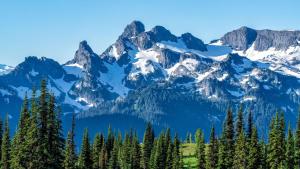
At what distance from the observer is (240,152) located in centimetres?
11969

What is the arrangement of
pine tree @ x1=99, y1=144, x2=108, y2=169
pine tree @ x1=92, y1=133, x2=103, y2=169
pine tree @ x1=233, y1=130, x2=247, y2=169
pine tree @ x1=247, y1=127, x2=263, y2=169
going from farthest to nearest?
1. pine tree @ x1=99, y1=144, x2=108, y2=169
2. pine tree @ x1=92, y1=133, x2=103, y2=169
3. pine tree @ x1=247, y1=127, x2=263, y2=169
4. pine tree @ x1=233, y1=130, x2=247, y2=169

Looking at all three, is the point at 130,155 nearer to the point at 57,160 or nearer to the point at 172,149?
the point at 172,149

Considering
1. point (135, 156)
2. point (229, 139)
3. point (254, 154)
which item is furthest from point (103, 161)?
point (254, 154)

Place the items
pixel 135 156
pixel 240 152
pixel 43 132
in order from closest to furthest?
pixel 43 132 < pixel 240 152 < pixel 135 156

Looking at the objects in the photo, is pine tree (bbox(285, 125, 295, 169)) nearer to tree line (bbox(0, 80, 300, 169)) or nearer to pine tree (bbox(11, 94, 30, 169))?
tree line (bbox(0, 80, 300, 169))

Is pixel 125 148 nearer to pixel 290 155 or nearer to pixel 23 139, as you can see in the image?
pixel 290 155

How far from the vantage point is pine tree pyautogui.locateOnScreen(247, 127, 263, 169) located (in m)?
119

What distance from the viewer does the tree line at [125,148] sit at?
7450cm

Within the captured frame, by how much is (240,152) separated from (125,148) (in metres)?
54.9

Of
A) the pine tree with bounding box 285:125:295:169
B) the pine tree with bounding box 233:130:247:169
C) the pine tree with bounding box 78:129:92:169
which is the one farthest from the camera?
the pine tree with bounding box 78:129:92:169

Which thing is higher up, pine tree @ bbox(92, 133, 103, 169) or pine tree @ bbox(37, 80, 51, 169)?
pine tree @ bbox(92, 133, 103, 169)

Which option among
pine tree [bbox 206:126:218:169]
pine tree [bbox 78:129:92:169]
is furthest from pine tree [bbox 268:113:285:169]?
pine tree [bbox 78:129:92:169]

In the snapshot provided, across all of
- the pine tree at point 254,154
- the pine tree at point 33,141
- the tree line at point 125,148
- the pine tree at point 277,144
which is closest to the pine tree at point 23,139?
the tree line at point 125,148

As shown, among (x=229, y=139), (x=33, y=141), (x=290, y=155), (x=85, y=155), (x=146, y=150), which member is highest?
(x=146, y=150)
